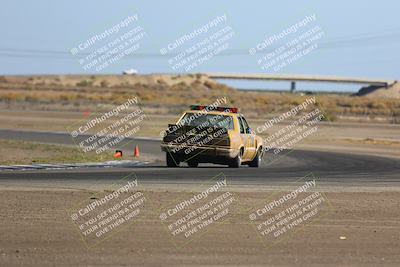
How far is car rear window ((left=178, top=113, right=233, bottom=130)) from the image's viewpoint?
24.7m

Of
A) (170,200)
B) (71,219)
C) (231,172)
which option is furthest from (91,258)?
(231,172)

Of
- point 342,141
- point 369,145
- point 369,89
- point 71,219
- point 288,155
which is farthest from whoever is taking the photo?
point 369,89

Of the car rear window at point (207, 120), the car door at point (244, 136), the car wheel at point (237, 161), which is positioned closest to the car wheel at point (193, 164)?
the car wheel at point (237, 161)

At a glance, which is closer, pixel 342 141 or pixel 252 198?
pixel 252 198

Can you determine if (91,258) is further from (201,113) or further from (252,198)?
(201,113)

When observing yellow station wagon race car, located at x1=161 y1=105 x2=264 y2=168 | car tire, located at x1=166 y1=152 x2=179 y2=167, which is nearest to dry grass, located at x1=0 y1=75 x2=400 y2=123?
yellow station wagon race car, located at x1=161 y1=105 x2=264 y2=168

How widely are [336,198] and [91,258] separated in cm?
756

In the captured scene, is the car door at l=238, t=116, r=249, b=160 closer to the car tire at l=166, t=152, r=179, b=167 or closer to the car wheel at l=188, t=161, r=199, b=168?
the car wheel at l=188, t=161, r=199, b=168

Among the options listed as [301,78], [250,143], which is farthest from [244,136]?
[301,78]

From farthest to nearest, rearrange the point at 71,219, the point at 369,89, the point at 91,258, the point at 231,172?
the point at 369,89
the point at 231,172
the point at 71,219
the point at 91,258

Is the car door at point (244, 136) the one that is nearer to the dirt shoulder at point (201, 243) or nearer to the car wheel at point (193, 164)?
the car wheel at point (193, 164)

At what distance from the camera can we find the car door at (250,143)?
85.8 feet

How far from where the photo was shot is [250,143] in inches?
Result: 1040

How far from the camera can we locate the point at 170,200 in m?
16.1
